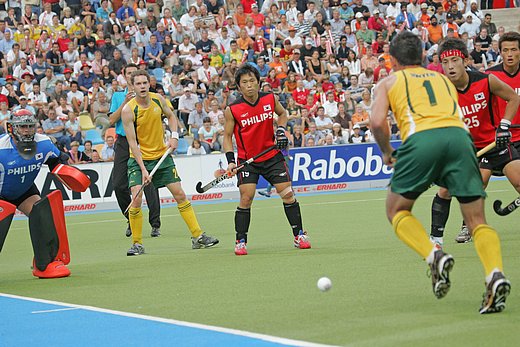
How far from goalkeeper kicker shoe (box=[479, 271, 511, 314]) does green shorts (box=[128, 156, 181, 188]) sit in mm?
5696

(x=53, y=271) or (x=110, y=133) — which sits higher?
(x=53, y=271)

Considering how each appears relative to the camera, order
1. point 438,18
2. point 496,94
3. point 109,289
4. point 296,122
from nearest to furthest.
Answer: point 109,289, point 496,94, point 296,122, point 438,18

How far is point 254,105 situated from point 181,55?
1365 centimetres

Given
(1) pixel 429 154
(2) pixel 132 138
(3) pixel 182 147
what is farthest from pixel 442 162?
(3) pixel 182 147

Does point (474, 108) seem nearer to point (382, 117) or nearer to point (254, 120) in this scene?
point (254, 120)

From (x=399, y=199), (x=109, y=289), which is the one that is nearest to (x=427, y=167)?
(x=399, y=199)

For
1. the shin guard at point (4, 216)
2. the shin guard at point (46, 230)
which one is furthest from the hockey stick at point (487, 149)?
the shin guard at point (4, 216)

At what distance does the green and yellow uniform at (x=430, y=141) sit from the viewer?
582 centimetres

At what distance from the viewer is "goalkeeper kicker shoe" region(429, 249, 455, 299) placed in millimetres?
5512

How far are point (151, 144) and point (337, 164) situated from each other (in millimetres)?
9442

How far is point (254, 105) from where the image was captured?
32.7 ft

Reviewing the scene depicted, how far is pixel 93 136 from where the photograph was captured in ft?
66.2

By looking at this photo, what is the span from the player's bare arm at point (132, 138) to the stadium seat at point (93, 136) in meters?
9.66

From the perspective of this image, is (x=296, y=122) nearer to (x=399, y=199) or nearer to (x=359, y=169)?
(x=359, y=169)
